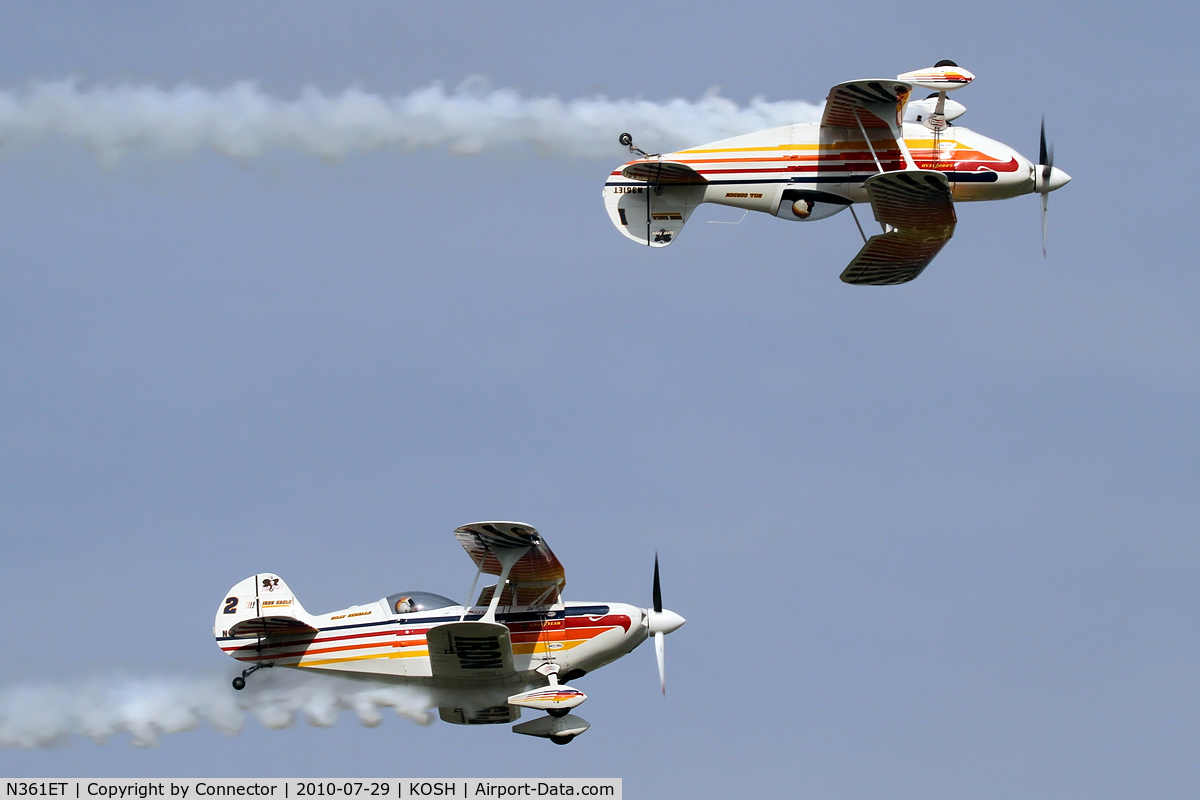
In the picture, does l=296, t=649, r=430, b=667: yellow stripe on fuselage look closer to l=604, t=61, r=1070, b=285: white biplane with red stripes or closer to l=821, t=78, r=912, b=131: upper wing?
l=604, t=61, r=1070, b=285: white biplane with red stripes

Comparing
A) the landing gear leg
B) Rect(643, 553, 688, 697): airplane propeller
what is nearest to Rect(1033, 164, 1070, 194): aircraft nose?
Rect(643, 553, 688, 697): airplane propeller

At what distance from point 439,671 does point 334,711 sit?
7.56 ft

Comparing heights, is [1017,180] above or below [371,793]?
above

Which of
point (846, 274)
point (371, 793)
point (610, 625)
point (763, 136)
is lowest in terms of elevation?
point (371, 793)

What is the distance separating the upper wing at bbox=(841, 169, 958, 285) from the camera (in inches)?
1522

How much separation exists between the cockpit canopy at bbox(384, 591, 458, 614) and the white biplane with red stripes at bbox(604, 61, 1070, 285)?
25.9ft

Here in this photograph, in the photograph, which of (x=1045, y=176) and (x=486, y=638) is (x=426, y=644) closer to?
(x=486, y=638)

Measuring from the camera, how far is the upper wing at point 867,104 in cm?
4016

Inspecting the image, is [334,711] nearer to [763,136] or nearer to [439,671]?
[439,671]

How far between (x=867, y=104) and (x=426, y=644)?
1298cm

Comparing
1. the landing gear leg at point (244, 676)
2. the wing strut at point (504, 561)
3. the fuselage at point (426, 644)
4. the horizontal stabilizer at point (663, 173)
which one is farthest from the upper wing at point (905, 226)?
the landing gear leg at point (244, 676)

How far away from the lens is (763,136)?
137ft

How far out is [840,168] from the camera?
41.5 meters

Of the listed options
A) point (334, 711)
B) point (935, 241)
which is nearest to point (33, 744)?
point (334, 711)
